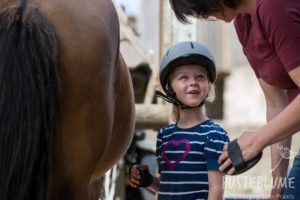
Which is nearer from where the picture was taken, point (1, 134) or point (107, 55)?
point (1, 134)

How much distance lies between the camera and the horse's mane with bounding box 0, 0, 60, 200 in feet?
6.60

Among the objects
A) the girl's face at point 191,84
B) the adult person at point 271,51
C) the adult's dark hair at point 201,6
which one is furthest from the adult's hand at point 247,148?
the girl's face at point 191,84

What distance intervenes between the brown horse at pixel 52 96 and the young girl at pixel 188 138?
610 millimetres

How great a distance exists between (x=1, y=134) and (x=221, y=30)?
756 cm

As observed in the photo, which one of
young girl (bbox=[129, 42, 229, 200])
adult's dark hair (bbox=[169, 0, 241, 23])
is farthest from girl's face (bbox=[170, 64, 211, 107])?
adult's dark hair (bbox=[169, 0, 241, 23])

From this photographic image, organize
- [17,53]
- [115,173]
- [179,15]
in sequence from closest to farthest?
[17,53] < [179,15] < [115,173]

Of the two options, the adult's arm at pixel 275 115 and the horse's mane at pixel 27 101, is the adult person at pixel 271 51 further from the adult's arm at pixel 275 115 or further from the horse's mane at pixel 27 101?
the horse's mane at pixel 27 101

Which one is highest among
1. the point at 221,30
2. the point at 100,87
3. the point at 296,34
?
the point at 221,30

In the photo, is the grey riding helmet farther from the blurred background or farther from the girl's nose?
the blurred background

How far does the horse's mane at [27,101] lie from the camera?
79.2 inches

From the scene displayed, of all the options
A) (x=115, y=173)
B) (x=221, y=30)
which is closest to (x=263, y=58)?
(x=115, y=173)

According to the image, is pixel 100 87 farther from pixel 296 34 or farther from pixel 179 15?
pixel 296 34

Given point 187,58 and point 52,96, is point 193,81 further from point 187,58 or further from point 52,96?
point 52,96

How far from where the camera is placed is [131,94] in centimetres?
270
